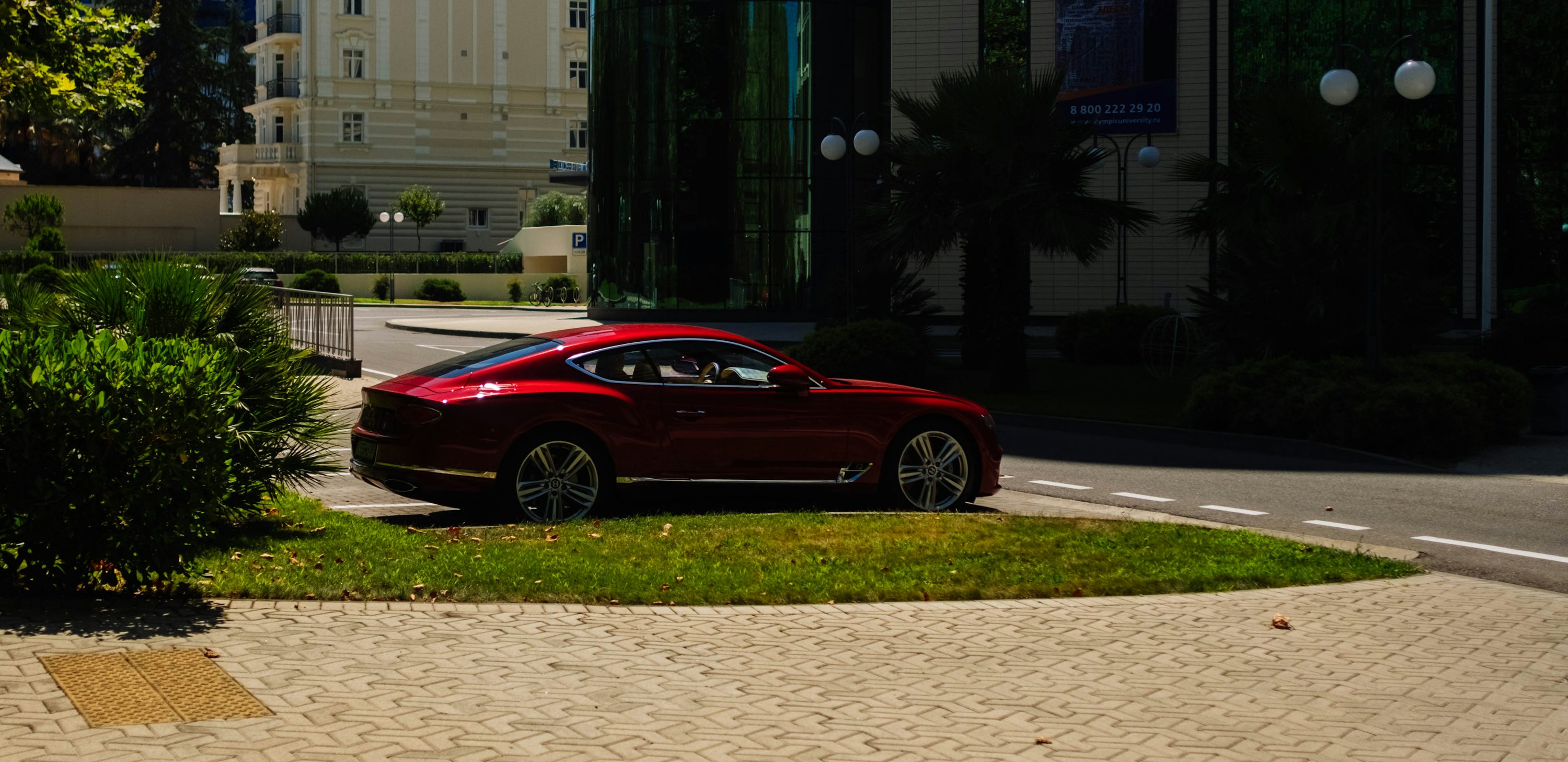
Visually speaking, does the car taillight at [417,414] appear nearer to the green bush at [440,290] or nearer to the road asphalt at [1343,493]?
the road asphalt at [1343,493]

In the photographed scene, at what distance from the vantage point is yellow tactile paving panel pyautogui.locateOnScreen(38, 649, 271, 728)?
5535 millimetres

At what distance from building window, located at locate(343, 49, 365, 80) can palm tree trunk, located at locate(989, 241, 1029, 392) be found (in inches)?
2653

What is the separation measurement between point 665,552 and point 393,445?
7.18 ft

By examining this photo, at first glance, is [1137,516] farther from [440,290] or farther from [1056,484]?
[440,290]

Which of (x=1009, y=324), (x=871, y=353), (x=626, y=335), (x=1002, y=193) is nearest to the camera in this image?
(x=626, y=335)

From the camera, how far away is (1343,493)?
13.6 m

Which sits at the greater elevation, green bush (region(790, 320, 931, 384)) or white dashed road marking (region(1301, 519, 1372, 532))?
green bush (region(790, 320, 931, 384))

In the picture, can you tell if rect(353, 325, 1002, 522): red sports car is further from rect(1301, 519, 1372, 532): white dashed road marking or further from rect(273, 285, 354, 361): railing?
rect(273, 285, 354, 361): railing

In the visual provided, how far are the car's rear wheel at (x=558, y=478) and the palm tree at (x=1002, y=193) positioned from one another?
41.0ft

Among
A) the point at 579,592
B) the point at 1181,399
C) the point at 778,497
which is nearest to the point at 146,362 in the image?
the point at 579,592

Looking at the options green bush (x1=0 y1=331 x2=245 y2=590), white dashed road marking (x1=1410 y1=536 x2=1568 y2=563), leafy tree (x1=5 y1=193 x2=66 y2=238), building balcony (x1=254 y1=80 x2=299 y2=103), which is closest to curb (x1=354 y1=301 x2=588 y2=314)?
leafy tree (x1=5 y1=193 x2=66 y2=238)

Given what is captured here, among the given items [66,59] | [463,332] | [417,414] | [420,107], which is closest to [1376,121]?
[417,414]

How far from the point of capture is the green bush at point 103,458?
22.8 ft

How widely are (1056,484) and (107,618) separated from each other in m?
8.88
